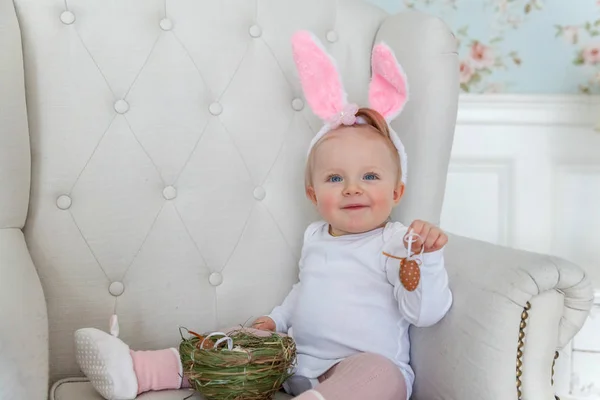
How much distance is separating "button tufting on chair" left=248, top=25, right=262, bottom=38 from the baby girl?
14cm

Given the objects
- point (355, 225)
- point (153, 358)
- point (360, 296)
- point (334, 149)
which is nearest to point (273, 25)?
point (334, 149)

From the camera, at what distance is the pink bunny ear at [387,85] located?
1148 millimetres

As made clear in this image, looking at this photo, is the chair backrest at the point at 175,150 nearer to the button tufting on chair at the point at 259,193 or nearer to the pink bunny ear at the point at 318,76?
the button tufting on chair at the point at 259,193


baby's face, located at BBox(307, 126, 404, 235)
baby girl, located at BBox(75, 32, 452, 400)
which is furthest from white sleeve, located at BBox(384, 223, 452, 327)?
baby's face, located at BBox(307, 126, 404, 235)

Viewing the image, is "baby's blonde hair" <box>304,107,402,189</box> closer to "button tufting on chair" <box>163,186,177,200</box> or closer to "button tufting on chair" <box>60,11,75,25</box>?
"button tufting on chair" <box>163,186,177,200</box>

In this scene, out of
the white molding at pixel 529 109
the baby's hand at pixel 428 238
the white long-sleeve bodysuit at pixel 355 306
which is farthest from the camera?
the white molding at pixel 529 109

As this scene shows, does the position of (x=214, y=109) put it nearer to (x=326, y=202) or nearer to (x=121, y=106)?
(x=121, y=106)

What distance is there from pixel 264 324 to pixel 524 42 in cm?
95

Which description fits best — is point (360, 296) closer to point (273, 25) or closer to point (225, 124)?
point (225, 124)

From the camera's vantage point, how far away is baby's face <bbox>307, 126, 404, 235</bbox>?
108cm

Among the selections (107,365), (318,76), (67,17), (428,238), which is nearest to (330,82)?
(318,76)

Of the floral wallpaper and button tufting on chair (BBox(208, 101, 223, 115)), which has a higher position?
the floral wallpaper

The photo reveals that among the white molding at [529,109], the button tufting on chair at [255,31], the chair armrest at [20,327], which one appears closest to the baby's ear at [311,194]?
the button tufting on chair at [255,31]

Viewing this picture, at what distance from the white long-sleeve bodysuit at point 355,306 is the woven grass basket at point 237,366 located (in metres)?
0.13
